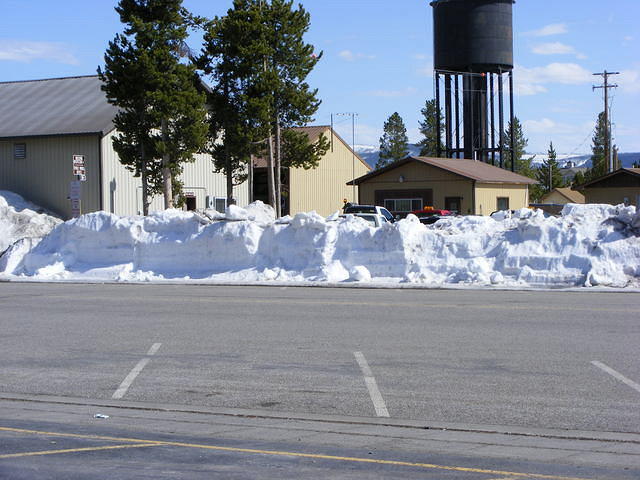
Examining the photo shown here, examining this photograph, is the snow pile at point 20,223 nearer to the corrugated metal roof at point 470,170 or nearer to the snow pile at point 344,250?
the snow pile at point 344,250

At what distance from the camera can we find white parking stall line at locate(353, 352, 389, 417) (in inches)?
328

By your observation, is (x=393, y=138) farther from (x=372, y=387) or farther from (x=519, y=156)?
(x=372, y=387)

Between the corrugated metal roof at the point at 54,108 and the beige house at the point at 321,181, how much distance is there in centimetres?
1410

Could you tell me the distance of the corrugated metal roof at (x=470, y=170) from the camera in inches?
1882

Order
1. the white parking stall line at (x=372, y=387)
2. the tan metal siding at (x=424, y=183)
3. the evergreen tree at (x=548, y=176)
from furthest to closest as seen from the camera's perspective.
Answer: the evergreen tree at (x=548, y=176)
the tan metal siding at (x=424, y=183)
the white parking stall line at (x=372, y=387)

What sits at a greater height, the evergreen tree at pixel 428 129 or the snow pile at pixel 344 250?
the evergreen tree at pixel 428 129

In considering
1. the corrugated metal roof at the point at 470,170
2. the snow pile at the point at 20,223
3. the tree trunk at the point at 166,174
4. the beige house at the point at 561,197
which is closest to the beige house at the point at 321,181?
the corrugated metal roof at the point at 470,170

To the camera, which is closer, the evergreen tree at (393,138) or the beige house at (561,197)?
the beige house at (561,197)

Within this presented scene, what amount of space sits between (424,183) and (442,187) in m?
1.18

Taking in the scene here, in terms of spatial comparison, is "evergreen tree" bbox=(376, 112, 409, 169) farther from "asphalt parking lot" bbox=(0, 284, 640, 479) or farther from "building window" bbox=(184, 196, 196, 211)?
"asphalt parking lot" bbox=(0, 284, 640, 479)

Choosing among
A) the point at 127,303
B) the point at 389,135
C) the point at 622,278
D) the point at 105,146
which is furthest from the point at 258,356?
the point at 389,135

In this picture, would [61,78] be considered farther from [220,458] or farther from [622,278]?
[220,458]

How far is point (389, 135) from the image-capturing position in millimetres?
108375

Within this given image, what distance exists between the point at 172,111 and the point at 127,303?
19.7 metres
